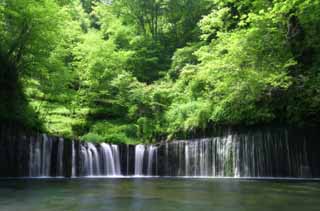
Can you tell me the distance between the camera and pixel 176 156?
1886cm

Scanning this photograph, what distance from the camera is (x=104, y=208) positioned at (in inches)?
270

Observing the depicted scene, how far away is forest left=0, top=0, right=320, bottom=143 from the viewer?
16047mm

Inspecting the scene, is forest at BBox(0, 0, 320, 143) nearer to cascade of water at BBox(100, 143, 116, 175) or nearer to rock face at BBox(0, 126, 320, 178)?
rock face at BBox(0, 126, 320, 178)

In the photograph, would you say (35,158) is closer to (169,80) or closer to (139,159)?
(139,159)

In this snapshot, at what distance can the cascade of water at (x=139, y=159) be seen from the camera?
19.2 metres

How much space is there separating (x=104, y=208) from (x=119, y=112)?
1805cm

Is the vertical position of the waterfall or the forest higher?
the forest

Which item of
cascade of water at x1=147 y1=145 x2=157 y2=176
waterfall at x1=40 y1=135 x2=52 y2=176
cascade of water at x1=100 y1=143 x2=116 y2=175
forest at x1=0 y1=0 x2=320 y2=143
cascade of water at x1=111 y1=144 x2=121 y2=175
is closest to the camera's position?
forest at x1=0 y1=0 x2=320 y2=143

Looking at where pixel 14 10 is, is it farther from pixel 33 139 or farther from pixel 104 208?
pixel 104 208

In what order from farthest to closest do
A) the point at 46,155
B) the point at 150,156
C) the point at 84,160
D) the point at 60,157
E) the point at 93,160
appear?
the point at 150,156 < the point at 93,160 < the point at 84,160 < the point at 60,157 < the point at 46,155

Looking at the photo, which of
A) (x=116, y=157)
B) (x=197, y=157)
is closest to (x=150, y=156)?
(x=116, y=157)

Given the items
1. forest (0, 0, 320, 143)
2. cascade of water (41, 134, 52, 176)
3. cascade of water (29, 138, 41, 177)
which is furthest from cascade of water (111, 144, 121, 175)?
cascade of water (29, 138, 41, 177)

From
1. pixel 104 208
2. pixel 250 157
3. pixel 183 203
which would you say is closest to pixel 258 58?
pixel 250 157

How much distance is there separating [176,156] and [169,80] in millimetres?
7517
